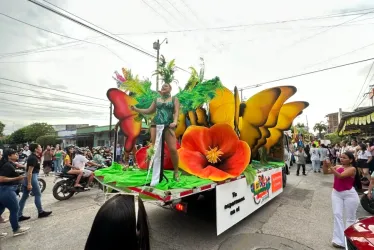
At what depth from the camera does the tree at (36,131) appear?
49653 millimetres

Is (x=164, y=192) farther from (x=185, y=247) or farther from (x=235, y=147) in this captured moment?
(x=235, y=147)

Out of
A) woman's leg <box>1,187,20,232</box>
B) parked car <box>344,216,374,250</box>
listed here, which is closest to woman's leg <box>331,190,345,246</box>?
parked car <box>344,216,374,250</box>

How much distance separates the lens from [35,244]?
3.86 m

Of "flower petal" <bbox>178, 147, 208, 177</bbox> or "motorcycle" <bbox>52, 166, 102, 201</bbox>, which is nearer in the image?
"flower petal" <bbox>178, 147, 208, 177</bbox>

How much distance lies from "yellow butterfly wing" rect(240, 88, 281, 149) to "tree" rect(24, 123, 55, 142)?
54805 millimetres

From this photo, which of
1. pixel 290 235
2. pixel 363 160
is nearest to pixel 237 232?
pixel 290 235

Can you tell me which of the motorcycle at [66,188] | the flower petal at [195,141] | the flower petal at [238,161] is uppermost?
the flower petal at [195,141]

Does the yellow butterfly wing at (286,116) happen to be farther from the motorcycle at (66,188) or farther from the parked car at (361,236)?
the motorcycle at (66,188)

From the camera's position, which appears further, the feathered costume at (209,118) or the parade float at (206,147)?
the feathered costume at (209,118)

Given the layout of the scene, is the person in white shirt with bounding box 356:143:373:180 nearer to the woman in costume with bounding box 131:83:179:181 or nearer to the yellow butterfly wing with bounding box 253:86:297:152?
the yellow butterfly wing with bounding box 253:86:297:152

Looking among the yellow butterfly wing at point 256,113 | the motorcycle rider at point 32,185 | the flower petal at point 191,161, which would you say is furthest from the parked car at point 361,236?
the motorcycle rider at point 32,185

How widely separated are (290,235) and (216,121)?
2.65m

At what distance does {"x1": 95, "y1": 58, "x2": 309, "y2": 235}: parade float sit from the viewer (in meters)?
3.79

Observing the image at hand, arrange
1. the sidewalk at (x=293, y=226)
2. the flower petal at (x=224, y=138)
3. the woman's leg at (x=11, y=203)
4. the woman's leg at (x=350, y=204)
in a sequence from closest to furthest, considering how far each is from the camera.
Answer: the woman's leg at (x=350, y=204) < the sidewalk at (x=293, y=226) < the woman's leg at (x=11, y=203) < the flower petal at (x=224, y=138)
